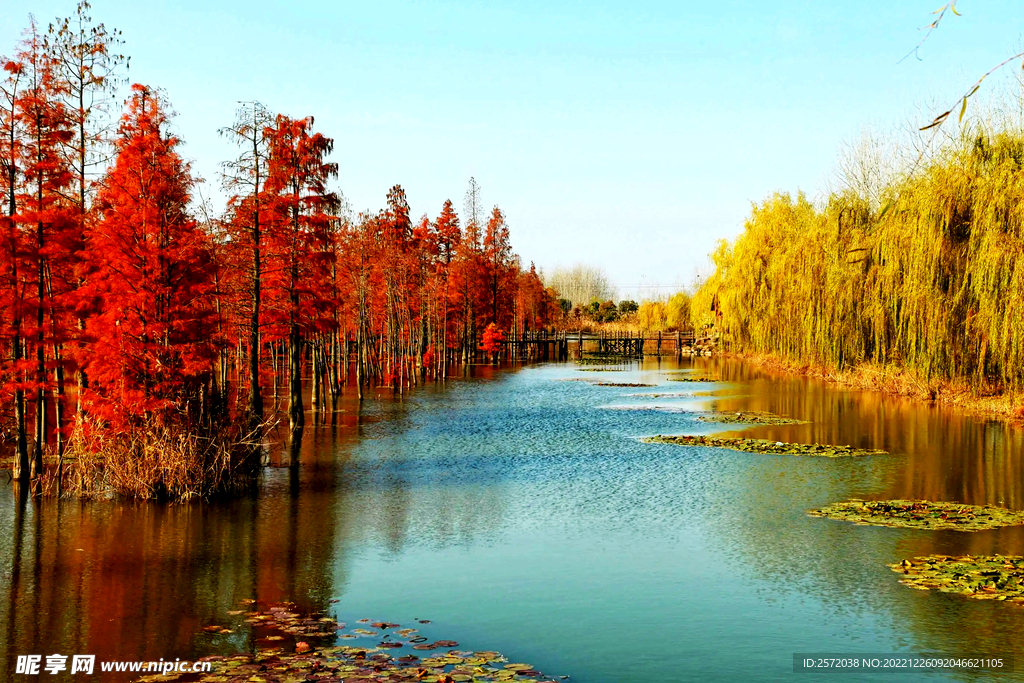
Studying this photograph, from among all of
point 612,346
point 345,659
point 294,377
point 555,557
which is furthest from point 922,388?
point 612,346

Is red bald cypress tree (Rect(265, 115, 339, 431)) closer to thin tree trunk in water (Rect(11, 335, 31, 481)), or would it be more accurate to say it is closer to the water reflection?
thin tree trunk in water (Rect(11, 335, 31, 481))

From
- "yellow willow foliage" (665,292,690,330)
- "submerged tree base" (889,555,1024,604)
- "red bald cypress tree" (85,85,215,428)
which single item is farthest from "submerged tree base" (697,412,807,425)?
"yellow willow foliage" (665,292,690,330)

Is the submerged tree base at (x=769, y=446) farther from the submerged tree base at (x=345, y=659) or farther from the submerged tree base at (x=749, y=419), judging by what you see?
the submerged tree base at (x=345, y=659)

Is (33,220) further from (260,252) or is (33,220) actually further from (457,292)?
(457,292)

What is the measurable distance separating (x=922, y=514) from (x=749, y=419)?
626 inches

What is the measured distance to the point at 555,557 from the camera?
14406 millimetres

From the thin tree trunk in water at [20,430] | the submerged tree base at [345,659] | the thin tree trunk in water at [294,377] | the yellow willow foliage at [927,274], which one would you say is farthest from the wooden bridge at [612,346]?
the submerged tree base at [345,659]

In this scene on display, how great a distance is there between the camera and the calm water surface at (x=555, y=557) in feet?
34.7

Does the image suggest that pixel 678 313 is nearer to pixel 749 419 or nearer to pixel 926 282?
pixel 749 419

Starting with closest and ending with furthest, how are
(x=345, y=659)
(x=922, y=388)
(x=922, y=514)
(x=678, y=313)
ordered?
(x=345, y=659)
(x=922, y=514)
(x=922, y=388)
(x=678, y=313)

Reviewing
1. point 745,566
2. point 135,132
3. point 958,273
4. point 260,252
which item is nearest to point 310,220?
point 260,252

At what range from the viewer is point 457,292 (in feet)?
236

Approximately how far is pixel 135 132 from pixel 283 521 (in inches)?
627

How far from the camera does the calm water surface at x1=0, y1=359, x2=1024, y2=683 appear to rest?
1058 centimetres
